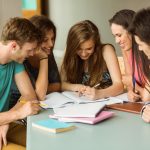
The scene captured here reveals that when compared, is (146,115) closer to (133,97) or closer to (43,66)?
(133,97)

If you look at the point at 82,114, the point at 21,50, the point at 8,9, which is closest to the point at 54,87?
the point at 21,50

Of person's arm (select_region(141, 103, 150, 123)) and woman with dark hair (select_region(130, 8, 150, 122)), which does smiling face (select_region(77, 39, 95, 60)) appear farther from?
person's arm (select_region(141, 103, 150, 123))

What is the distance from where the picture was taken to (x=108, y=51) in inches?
79.0

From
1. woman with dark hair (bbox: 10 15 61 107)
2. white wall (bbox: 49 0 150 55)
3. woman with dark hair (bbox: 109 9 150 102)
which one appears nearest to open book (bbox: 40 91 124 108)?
woman with dark hair (bbox: 10 15 61 107)

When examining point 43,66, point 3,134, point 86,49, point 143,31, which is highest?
point 143,31

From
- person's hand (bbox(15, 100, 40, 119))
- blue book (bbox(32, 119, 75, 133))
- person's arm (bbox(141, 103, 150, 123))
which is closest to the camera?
blue book (bbox(32, 119, 75, 133))

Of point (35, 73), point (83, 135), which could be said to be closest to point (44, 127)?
point (83, 135)

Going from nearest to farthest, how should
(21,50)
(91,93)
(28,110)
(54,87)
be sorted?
(28,110) < (21,50) < (91,93) < (54,87)

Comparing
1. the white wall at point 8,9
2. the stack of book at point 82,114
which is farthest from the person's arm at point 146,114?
the white wall at point 8,9

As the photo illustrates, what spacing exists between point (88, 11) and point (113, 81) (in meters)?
2.01

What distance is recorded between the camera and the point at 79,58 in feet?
6.82

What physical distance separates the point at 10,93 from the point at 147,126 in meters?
0.87

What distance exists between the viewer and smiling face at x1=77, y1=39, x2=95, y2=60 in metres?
1.95

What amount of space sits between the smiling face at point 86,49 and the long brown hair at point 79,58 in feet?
0.06
